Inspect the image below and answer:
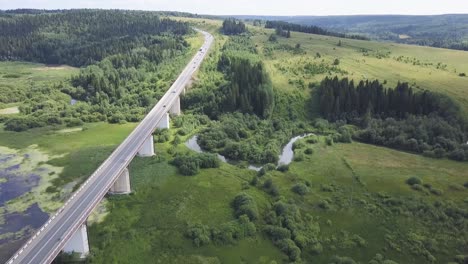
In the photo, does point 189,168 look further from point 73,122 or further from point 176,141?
point 73,122

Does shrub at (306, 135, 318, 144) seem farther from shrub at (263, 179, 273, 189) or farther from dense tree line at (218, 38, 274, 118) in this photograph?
shrub at (263, 179, 273, 189)

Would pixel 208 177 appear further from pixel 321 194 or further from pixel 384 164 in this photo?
pixel 384 164

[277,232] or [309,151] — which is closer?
[277,232]

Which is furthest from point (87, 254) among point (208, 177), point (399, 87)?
point (399, 87)

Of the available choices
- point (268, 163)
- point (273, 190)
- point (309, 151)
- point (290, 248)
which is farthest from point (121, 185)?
point (309, 151)

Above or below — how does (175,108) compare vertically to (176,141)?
above

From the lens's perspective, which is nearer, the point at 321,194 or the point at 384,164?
the point at 321,194

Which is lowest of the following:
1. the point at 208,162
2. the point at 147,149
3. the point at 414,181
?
the point at 414,181
